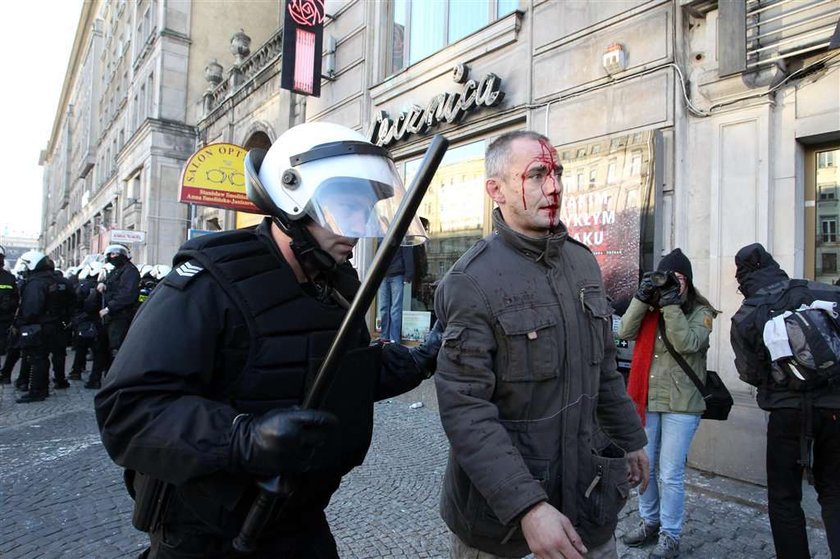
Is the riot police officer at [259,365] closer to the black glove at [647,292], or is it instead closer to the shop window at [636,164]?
the black glove at [647,292]

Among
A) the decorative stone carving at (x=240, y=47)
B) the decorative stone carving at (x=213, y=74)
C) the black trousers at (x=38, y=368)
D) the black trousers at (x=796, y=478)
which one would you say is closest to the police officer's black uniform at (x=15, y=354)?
the black trousers at (x=38, y=368)

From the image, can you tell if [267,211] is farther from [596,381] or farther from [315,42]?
[315,42]

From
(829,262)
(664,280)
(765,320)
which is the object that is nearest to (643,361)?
(664,280)

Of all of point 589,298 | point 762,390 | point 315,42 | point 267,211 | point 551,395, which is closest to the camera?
point 267,211

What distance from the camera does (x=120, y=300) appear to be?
26.4ft

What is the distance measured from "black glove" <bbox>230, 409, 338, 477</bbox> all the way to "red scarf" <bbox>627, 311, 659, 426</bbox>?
2.83m

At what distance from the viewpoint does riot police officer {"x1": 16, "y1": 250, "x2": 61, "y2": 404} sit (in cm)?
Answer: 743

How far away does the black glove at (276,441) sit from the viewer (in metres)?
1.17

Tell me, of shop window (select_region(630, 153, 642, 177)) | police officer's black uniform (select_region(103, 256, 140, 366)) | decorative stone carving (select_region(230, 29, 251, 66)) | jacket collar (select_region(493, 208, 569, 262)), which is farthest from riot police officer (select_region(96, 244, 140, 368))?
decorative stone carving (select_region(230, 29, 251, 66))

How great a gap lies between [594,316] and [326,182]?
1032mm

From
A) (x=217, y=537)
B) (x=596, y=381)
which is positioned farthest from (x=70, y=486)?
(x=596, y=381)

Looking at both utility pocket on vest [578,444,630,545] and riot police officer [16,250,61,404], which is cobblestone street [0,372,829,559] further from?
riot police officer [16,250,61,404]

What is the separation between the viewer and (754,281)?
3.14m

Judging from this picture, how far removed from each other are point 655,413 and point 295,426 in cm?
299
